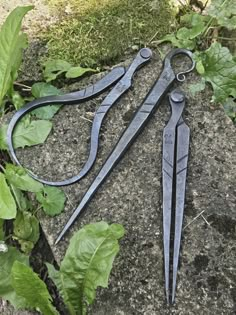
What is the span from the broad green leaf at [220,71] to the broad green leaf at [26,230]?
658mm

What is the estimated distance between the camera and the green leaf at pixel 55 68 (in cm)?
212

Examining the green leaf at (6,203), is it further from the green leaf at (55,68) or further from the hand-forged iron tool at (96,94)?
the green leaf at (55,68)

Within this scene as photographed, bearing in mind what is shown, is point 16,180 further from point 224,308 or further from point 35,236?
point 224,308

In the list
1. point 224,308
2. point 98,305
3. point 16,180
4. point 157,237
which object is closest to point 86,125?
point 16,180

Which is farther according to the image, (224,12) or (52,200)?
(224,12)

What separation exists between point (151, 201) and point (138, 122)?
0.24 metres

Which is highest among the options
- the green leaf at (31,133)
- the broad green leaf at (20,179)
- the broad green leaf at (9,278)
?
the green leaf at (31,133)

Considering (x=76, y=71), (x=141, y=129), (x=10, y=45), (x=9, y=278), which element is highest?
(x=10, y=45)

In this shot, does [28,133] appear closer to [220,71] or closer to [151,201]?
[151,201]

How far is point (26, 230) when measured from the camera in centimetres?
193

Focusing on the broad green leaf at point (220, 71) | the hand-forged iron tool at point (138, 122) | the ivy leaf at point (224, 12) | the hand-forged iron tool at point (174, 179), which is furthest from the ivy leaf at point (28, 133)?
the ivy leaf at point (224, 12)

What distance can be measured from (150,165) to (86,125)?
23 cm

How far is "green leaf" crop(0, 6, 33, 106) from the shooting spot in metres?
1.91

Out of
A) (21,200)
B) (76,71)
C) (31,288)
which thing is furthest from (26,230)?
(76,71)
